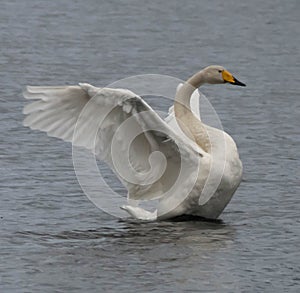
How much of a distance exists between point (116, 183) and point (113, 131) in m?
1.84

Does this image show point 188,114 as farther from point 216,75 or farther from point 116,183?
point 116,183

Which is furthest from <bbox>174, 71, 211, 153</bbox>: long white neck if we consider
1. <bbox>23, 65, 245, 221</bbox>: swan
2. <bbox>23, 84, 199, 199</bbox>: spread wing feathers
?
<bbox>23, 84, 199, 199</bbox>: spread wing feathers

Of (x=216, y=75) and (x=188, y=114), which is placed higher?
(x=216, y=75)

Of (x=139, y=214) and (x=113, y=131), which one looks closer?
(x=113, y=131)

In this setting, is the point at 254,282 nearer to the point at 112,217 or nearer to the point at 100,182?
the point at 112,217

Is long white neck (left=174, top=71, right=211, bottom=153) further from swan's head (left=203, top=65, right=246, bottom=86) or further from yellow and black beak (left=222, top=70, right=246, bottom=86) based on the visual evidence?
yellow and black beak (left=222, top=70, right=246, bottom=86)

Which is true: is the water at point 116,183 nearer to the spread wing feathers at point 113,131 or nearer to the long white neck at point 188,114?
the spread wing feathers at point 113,131

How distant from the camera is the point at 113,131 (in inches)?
435

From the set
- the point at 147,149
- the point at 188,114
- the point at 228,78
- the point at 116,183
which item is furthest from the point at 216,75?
the point at 116,183

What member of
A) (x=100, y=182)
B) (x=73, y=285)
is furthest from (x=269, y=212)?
(x=73, y=285)

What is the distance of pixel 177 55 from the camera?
20250 mm

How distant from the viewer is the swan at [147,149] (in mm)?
10922

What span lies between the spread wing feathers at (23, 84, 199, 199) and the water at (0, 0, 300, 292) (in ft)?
1.59

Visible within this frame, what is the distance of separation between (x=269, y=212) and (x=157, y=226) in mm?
1052
